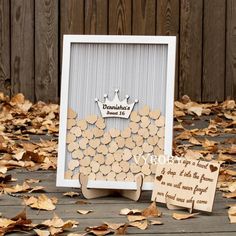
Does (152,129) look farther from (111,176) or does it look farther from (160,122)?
(111,176)

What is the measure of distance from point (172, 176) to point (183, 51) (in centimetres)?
317

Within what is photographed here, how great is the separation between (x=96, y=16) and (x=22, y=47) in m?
0.62

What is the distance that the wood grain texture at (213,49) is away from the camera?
22.1ft

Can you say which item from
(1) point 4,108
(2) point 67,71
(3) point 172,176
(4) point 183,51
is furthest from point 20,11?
(3) point 172,176

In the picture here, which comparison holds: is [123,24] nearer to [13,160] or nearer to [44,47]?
[44,47]

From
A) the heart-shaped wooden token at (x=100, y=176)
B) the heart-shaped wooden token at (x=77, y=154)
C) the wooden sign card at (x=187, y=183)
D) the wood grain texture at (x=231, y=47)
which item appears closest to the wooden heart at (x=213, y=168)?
the wooden sign card at (x=187, y=183)

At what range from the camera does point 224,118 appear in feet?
21.0

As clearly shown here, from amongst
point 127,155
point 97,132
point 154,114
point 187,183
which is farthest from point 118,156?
point 187,183

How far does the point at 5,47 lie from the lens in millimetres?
6691

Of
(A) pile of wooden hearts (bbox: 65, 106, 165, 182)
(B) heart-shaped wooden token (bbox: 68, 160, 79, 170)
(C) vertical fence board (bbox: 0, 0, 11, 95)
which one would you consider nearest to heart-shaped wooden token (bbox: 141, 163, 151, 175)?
(A) pile of wooden hearts (bbox: 65, 106, 165, 182)

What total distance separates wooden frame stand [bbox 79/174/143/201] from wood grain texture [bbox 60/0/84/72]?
9.51 feet

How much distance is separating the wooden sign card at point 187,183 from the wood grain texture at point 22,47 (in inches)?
122

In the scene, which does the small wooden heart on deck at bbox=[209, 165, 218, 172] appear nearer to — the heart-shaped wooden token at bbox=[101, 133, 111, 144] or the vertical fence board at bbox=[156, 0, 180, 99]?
the heart-shaped wooden token at bbox=[101, 133, 111, 144]

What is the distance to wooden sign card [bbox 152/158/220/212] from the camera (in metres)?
3.56
